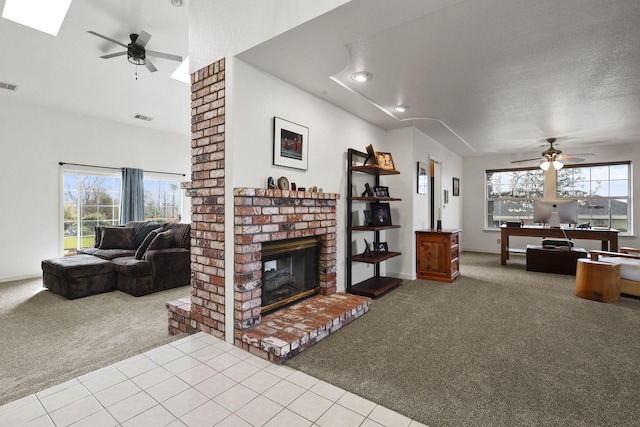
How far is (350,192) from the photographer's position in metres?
3.87

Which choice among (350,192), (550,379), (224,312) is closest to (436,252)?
(350,192)

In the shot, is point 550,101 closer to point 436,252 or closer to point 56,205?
point 436,252

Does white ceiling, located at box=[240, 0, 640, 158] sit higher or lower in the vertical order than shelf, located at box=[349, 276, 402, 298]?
higher

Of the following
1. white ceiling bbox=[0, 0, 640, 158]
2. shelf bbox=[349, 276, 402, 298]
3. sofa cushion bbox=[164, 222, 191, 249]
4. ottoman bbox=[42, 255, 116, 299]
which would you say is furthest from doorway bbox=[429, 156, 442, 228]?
ottoman bbox=[42, 255, 116, 299]

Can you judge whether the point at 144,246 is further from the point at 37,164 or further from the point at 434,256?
the point at 434,256

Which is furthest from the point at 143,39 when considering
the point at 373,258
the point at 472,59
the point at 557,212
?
the point at 557,212

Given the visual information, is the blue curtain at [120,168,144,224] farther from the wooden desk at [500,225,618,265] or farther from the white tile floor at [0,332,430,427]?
the wooden desk at [500,225,618,265]

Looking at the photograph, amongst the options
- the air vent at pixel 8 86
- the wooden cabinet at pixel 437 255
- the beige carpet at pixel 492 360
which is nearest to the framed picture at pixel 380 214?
the wooden cabinet at pixel 437 255

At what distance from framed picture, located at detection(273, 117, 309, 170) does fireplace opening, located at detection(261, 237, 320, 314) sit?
75 centimetres

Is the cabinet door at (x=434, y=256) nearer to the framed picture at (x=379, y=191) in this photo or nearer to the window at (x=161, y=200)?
the framed picture at (x=379, y=191)

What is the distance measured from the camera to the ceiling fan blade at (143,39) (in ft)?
10.8

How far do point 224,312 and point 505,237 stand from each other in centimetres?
564

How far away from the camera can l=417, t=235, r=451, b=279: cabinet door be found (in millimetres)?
4637

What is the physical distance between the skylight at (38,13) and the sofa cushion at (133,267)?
268 cm
